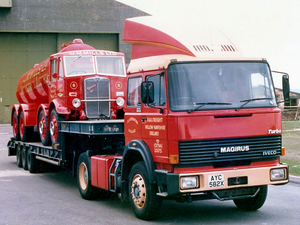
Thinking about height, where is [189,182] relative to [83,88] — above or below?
below

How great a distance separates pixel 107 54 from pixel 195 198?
6.91 m

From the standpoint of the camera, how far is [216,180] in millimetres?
7609

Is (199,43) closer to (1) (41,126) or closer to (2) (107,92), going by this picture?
(2) (107,92)

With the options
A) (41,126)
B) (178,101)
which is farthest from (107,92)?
(178,101)

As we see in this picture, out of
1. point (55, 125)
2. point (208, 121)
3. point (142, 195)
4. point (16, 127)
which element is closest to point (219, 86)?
point (208, 121)

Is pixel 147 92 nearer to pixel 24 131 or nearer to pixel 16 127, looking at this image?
pixel 24 131

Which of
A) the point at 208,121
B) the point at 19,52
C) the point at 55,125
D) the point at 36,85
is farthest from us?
the point at 19,52

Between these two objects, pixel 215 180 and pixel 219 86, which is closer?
pixel 215 180

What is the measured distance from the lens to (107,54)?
13852mm

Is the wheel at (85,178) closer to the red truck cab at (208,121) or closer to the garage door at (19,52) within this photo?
the red truck cab at (208,121)

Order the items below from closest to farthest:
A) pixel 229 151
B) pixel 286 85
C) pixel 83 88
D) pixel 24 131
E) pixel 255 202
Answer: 1. pixel 229 151
2. pixel 286 85
3. pixel 255 202
4. pixel 83 88
5. pixel 24 131

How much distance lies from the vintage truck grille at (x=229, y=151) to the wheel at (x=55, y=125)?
595 cm

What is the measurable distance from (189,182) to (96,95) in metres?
6.40

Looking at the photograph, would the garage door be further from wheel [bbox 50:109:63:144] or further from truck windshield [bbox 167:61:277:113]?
truck windshield [bbox 167:61:277:113]
